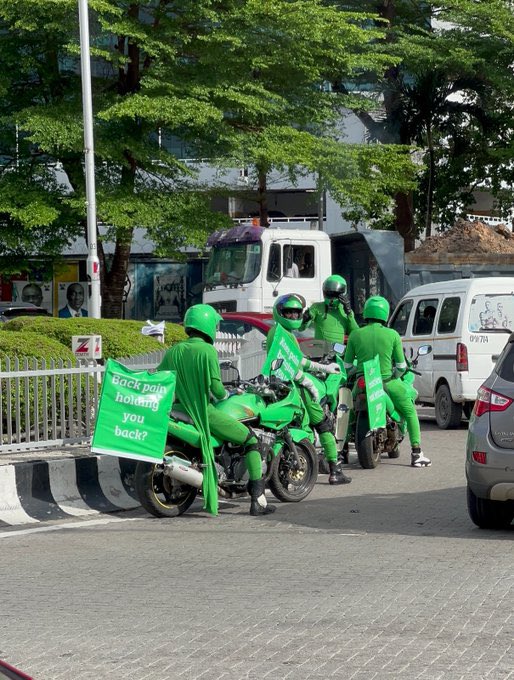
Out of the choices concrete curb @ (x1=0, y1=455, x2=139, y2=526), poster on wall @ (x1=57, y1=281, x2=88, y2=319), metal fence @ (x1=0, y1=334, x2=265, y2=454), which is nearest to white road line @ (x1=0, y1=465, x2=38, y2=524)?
concrete curb @ (x1=0, y1=455, x2=139, y2=526)

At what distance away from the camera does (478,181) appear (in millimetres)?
39188

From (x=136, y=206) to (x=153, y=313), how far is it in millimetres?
18941

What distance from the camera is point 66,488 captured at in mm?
11609

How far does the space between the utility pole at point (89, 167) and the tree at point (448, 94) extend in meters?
9.06

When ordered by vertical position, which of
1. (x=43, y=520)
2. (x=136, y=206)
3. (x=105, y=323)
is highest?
(x=136, y=206)

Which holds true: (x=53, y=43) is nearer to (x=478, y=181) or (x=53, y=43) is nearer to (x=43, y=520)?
(x=478, y=181)

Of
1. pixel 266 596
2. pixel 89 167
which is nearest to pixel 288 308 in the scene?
pixel 266 596

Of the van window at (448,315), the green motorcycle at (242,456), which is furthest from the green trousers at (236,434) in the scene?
the van window at (448,315)

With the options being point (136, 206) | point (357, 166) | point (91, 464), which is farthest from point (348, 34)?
point (91, 464)

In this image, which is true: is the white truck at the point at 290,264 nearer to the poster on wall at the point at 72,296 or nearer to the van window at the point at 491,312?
the van window at the point at 491,312

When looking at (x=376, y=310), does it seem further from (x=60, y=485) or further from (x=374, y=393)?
(x=60, y=485)

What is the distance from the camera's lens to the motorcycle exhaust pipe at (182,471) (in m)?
10.4

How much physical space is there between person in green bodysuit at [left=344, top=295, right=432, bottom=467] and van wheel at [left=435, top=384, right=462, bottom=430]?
14.2ft

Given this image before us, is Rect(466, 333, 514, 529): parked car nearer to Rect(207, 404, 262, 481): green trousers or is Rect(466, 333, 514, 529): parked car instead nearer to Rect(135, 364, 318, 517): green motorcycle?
Rect(207, 404, 262, 481): green trousers
